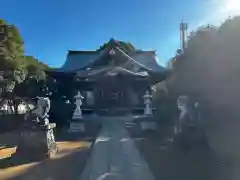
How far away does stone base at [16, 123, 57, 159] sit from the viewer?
32.1 ft

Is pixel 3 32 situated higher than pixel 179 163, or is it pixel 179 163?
pixel 3 32

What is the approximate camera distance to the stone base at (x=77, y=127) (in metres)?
18.2

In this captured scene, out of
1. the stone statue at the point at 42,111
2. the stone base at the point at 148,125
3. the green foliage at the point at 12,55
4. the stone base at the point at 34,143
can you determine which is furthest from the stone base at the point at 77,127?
the stone base at the point at 34,143

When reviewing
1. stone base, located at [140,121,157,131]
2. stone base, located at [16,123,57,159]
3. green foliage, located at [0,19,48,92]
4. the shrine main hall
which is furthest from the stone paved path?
the shrine main hall

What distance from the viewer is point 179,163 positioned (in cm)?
817

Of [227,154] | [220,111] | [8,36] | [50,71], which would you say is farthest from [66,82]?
[227,154]

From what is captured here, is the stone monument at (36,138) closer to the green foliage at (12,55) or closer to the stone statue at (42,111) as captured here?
the stone statue at (42,111)

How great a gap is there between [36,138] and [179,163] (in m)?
4.75

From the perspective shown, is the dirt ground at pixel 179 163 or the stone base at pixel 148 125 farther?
the stone base at pixel 148 125

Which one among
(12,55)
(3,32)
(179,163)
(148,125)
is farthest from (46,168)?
(12,55)

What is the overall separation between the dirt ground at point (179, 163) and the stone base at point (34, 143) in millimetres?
3201

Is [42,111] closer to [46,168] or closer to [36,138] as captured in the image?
[36,138]

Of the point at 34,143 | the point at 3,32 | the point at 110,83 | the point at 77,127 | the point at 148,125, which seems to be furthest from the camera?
the point at 110,83

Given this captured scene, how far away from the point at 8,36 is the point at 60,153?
39.4 feet
